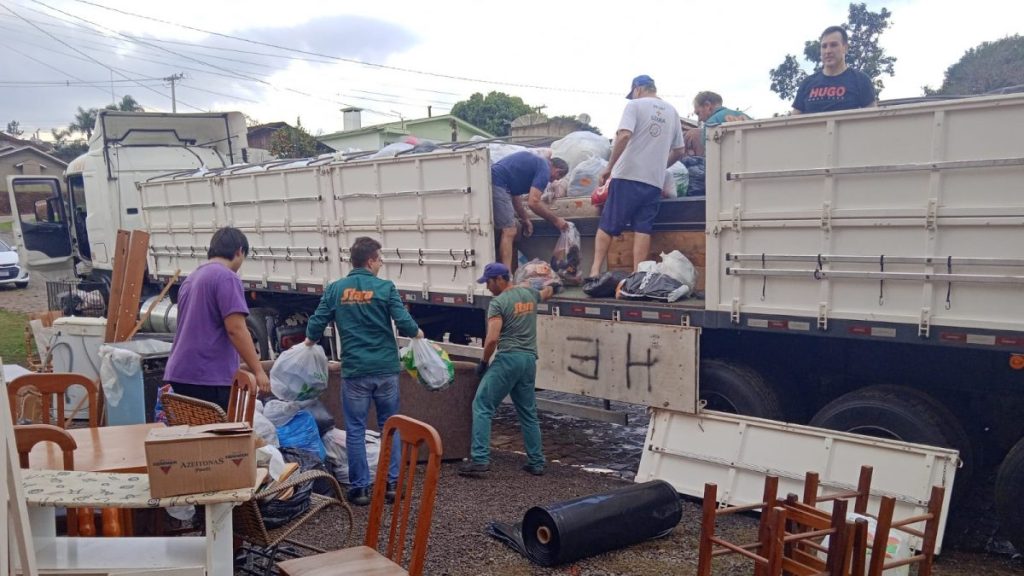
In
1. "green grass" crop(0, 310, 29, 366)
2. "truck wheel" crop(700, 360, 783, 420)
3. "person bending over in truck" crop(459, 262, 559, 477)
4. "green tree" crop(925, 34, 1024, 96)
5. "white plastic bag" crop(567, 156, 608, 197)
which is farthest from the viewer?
"green tree" crop(925, 34, 1024, 96)

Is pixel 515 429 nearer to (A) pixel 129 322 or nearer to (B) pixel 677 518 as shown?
(B) pixel 677 518

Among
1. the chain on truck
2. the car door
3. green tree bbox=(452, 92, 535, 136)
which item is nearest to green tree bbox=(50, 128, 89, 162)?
green tree bbox=(452, 92, 535, 136)

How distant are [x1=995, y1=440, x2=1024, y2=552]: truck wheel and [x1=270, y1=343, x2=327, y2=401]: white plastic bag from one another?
12.8 ft

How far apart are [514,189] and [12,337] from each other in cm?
982

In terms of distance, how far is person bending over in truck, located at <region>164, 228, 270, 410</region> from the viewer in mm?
4531

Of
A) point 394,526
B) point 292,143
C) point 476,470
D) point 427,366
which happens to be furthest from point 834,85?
point 292,143

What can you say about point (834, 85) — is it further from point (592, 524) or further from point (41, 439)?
point (41, 439)

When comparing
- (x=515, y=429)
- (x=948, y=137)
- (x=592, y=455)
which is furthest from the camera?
(x=515, y=429)

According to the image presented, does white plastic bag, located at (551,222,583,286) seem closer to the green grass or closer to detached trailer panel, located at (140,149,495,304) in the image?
detached trailer panel, located at (140,149,495,304)

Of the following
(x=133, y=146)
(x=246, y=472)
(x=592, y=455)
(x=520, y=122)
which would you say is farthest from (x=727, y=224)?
(x=520, y=122)

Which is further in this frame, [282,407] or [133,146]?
[133,146]

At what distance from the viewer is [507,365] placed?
565 cm

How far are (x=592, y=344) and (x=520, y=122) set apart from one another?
955cm

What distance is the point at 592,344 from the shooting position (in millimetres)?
5855
